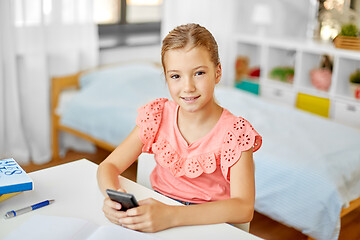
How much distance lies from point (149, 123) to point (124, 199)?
0.39 meters

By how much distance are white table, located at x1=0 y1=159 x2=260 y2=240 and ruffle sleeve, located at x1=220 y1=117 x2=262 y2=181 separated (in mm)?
180

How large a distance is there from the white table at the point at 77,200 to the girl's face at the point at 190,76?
0.26 m

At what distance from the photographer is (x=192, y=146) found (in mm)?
1344

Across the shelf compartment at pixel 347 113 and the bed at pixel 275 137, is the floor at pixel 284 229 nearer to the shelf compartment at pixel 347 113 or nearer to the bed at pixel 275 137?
the bed at pixel 275 137

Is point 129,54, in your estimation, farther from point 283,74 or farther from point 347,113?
point 347,113

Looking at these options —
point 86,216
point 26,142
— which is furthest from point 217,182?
point 26,142

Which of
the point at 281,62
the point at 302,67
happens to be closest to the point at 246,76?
the point at 281,62

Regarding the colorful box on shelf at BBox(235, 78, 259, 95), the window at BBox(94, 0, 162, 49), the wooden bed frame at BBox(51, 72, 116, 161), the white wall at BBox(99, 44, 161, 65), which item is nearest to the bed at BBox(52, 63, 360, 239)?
the wooden bed frame at BBox(51, 72, 116, 161)

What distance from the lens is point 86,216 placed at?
1.12 metres

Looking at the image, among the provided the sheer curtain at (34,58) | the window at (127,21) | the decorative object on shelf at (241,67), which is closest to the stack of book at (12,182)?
the sheer curtain at (34,58)

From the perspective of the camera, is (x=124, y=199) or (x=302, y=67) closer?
(x=124, y=199)

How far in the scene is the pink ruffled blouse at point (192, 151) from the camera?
1.29 metres

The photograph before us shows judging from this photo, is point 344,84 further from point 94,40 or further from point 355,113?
point 94,40

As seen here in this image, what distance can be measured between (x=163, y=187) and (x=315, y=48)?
7.70ft
